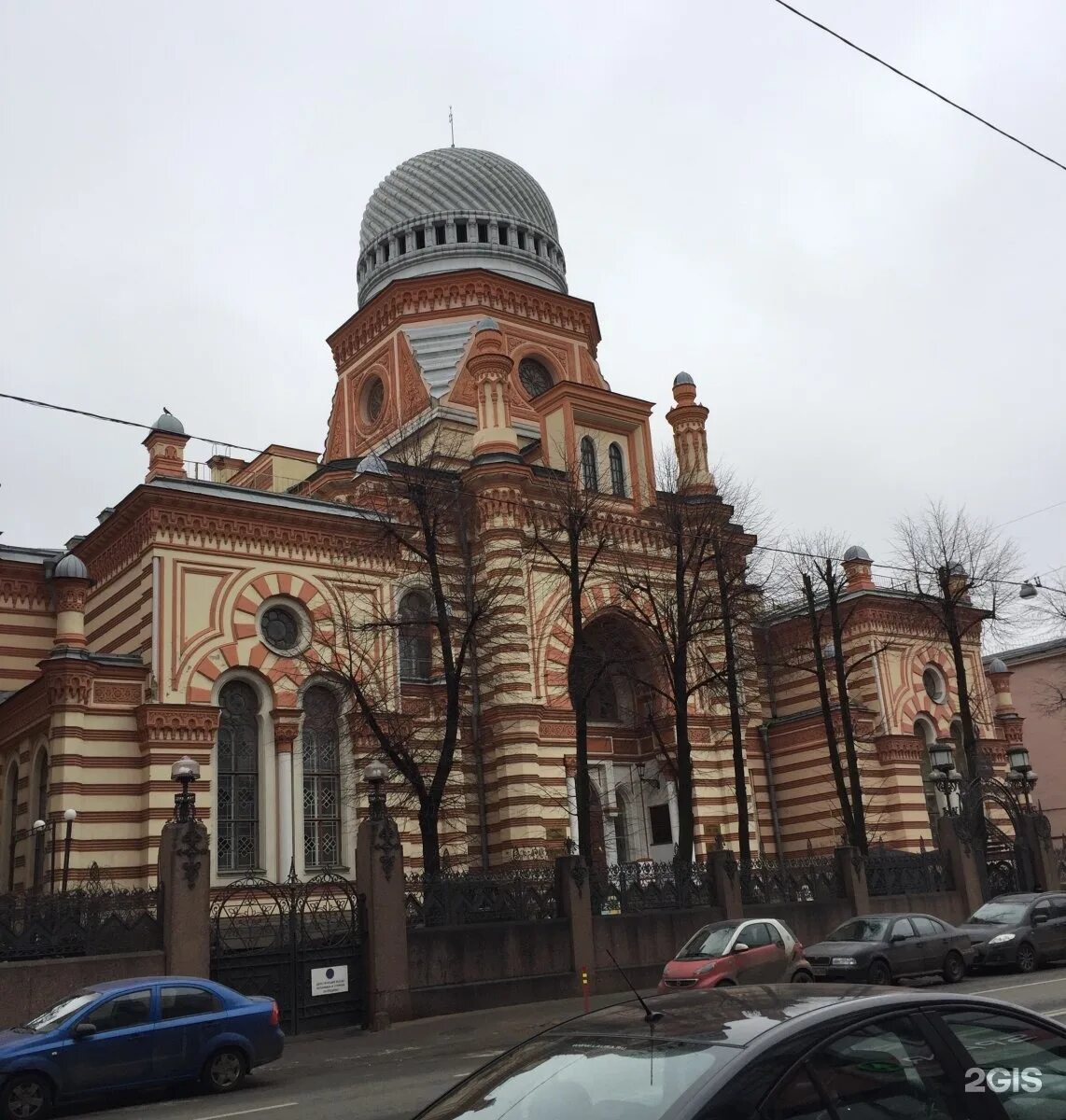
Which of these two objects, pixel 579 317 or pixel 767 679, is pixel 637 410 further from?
pixel 767 679

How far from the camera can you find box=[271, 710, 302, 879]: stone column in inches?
1139

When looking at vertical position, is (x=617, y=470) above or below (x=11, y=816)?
above

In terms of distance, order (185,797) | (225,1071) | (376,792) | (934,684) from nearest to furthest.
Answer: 1. (225,1071)
2. (185,797)
3. (376,792)
4. (934,684)

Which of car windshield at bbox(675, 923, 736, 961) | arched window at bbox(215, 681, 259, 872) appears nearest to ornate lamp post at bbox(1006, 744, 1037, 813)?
car windshield at bbox(675, 923, 736, 961)

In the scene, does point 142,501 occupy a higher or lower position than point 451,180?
lower

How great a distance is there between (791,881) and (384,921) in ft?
38.9

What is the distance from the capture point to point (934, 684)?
1721 inches

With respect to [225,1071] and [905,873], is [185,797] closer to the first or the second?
[225,1071]

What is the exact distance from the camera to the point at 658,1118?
148 inches

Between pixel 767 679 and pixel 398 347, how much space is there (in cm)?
1732

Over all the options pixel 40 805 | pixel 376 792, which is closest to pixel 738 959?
pixel 376 792

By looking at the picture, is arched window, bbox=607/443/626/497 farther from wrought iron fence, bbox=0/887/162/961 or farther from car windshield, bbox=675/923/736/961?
wrought iron fence, bbox=0/887/162/961

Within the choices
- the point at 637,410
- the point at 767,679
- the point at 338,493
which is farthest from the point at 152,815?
the point at 767,679

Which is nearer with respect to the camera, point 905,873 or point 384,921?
point 384,921
